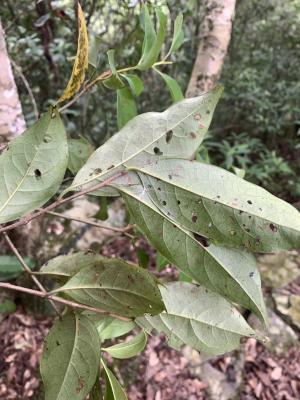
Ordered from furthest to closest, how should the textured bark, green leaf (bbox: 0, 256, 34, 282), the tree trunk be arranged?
the tree trunk
green leaf (bbox: 0, 256, 34, 282)
the textured bark

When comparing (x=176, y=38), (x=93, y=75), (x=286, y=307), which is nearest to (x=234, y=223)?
(x=93, y=75)

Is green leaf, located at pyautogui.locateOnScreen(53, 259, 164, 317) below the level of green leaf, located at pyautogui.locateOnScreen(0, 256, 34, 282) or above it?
above

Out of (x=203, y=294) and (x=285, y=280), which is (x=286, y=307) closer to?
(x=285, y=280)

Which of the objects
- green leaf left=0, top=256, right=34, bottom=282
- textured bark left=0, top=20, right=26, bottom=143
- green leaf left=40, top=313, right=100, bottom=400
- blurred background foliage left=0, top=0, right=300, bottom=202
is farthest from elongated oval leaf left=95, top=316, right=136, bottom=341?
blurred background foliage left=0, top=0, right=300, bottom=202

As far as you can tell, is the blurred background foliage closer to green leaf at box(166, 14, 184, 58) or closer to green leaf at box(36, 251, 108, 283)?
green leaf at box(166, 14, 184, 58)

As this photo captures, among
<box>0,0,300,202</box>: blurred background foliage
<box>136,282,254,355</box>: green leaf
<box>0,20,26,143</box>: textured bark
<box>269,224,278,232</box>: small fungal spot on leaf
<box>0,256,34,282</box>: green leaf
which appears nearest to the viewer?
<box>269,224,278,232</box>: small fungal spot on leaf

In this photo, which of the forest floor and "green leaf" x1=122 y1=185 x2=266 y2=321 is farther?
the forest floor

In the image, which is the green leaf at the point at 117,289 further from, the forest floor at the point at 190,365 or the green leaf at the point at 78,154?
the forest floor at the point at 190,365
